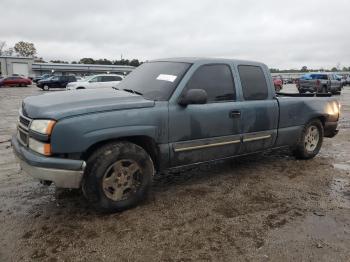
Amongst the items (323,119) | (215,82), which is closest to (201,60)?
(215,82)

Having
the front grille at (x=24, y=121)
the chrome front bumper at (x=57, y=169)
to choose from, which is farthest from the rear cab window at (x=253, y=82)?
the front grille at (x=24, y=121)

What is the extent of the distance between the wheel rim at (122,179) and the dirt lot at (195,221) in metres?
0.24

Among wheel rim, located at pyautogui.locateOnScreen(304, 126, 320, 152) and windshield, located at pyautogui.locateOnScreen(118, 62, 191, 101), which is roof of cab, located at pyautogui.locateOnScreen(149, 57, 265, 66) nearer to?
windshield, located at pyautogui.locateOnScreen(118, 62, 191, 101)

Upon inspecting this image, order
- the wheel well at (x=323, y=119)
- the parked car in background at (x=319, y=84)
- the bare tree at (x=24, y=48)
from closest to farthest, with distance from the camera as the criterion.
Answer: the wheel well at (x=323, y=119), the parked car in background at (x=319, y=84), the bare tree at (x=24, y=48)

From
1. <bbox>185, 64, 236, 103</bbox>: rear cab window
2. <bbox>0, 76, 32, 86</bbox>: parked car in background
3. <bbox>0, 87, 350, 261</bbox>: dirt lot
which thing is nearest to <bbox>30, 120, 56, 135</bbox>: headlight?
<bbox>0, 87, 350, 261</bbox>: dirt lot

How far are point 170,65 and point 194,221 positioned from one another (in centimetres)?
222

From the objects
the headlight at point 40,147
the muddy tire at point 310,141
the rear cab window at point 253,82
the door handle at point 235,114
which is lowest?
the muddy tire at point 310,141

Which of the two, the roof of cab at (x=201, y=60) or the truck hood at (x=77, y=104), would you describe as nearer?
the truck hood at (x=77, y=104)

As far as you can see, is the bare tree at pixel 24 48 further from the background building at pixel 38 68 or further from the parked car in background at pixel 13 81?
the parked car in background at pixel 13 81

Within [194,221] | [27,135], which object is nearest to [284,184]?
[194,221]

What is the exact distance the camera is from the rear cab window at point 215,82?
4785 mm

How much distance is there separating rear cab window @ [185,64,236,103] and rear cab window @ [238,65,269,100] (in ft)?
0.83

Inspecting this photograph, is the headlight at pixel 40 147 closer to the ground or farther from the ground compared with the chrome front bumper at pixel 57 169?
farther from the ground

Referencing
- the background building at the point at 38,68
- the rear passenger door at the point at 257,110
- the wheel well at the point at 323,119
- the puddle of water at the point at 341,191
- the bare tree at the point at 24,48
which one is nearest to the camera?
the puddle of water at the point at 341,191
